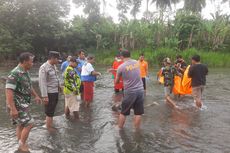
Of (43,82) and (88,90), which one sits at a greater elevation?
(43,82)

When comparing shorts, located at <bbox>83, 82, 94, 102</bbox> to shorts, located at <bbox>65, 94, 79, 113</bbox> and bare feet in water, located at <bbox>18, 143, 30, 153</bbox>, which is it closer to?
shorts, located at <bbox>65, 94, 79, 113</bbox>

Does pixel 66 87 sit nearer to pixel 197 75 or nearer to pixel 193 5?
pixel 197 75

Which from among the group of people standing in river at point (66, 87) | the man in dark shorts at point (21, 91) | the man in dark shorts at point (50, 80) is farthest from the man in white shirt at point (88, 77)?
the man in dark shorts at point (21, 91)

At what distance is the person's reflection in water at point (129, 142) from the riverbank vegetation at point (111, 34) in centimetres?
2211

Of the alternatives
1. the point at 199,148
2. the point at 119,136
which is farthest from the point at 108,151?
the point at 199,148

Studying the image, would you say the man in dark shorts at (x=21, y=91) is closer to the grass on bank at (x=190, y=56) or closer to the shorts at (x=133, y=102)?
the shorts at (x=133, y=102)

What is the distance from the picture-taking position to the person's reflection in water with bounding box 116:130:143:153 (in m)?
6.60

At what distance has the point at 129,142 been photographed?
7.09m

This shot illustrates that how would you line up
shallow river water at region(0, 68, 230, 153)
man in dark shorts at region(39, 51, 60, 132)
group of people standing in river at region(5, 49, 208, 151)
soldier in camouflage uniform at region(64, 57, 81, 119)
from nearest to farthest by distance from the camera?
1. group of people standing in river at region(5, 49, 208, 151)
2. shallow river water at region(0, 68, 230, 153)
3. man in dark shorts at region(39, 51, 60, 132)
4. soldier in camouflage uniform at region(64, 57, 81, 119)

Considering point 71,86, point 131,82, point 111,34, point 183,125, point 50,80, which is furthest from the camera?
point 111,34

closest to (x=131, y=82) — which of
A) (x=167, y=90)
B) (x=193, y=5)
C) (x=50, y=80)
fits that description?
(x=50, y=80)

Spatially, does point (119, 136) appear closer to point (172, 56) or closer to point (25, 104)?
point (25, 104)

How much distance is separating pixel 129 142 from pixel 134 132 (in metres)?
0.79

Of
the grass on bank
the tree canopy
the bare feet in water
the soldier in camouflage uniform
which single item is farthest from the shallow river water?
the tree canopy
